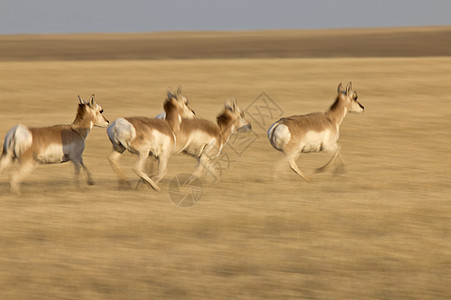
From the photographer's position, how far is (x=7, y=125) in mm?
20734

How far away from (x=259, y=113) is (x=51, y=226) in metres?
14.2

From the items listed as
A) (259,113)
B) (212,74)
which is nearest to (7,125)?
(259,113)

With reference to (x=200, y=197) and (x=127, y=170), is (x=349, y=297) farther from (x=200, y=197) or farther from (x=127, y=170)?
(x=127, y=170)

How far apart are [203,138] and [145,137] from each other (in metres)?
1.34

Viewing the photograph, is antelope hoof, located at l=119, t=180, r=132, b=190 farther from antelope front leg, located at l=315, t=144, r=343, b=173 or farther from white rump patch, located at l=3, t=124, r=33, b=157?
antelope front leg, located at l=315, t=144, r=343, b=173

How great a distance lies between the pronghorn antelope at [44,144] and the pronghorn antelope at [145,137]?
589 mm

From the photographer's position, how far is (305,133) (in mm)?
12539

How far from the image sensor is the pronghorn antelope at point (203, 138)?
1223cm

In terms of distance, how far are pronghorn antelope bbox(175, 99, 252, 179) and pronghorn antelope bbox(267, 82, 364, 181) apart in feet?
2.66

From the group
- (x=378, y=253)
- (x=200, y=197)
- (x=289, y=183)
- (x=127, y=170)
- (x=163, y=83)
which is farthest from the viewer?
(x=163, y=83)

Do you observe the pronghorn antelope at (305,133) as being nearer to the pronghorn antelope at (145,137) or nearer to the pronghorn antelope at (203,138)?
the pronghorn antelope at (203,138)

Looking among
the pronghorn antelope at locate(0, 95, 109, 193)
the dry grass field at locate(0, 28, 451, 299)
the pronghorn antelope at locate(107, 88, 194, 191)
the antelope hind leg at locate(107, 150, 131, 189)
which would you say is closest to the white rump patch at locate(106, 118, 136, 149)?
the pronghorn antelope at locate(107, 88, 194, 191)

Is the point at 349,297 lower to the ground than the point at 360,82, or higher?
lower

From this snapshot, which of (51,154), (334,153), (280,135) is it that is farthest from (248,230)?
(334,153)
